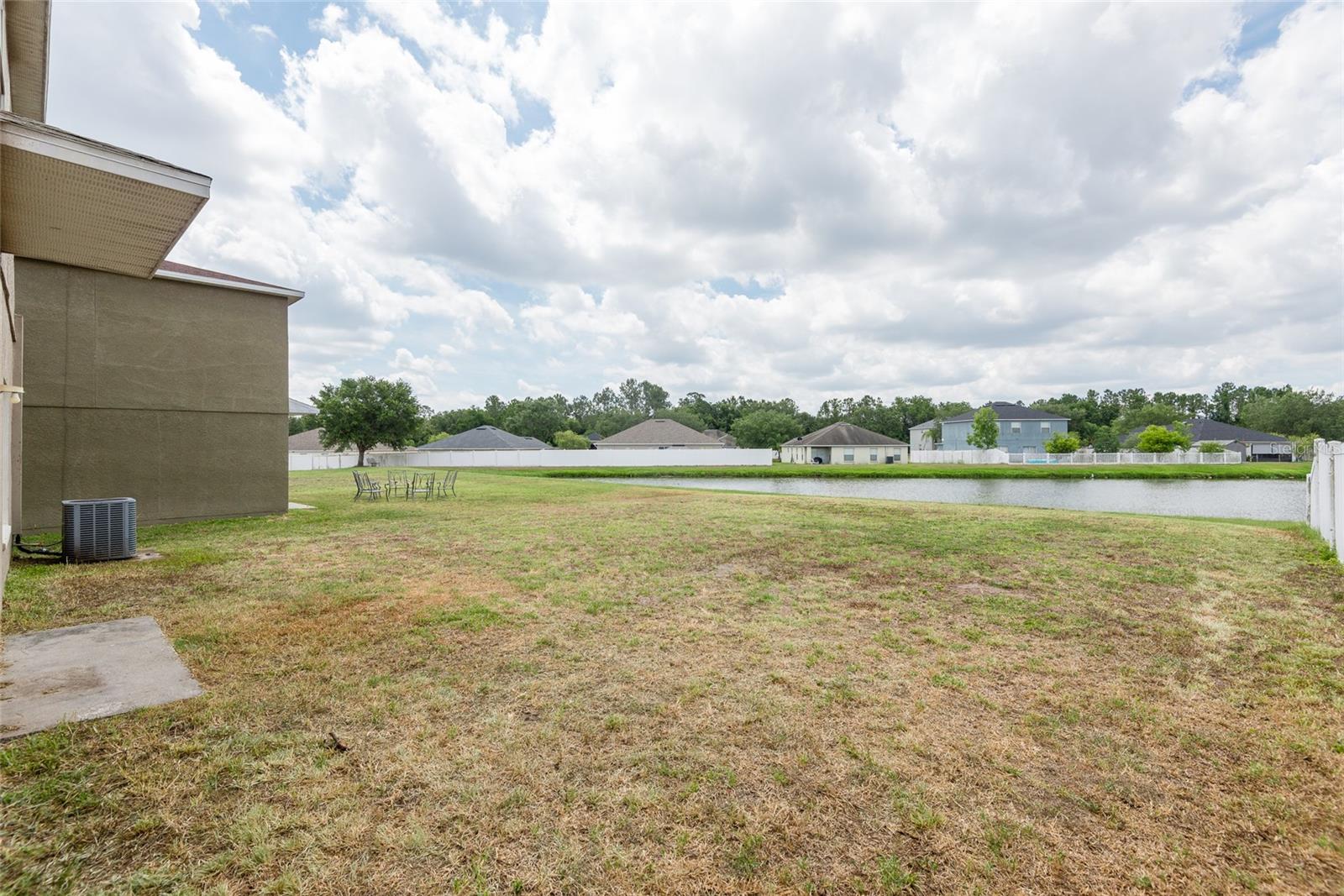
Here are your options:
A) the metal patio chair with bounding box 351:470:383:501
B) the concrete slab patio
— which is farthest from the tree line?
the concrete slab patio

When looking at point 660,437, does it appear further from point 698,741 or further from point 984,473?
point 698,741

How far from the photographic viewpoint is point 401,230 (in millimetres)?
20797

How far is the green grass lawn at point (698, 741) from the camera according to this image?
2.03 meters

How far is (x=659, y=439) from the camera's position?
53500mm

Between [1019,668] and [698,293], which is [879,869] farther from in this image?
[698,293]

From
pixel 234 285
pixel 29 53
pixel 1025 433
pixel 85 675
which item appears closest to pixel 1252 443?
pixel 1025 433

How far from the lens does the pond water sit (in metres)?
17.4

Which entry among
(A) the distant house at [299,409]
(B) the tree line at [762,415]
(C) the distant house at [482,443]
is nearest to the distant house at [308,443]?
(B) the tree line at [762,415]

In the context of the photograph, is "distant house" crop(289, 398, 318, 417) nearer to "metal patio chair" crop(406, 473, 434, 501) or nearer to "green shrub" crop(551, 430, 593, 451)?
"metal patio chair" crop(406, 473, 434, 501)

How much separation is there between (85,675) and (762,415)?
65.4m

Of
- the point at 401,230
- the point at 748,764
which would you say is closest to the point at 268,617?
the point at 748,764

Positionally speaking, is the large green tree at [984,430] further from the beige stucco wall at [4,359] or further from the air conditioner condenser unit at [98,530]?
the beige stucco wall at [4,359]

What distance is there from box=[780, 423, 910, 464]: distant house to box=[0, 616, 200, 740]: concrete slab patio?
55476mm

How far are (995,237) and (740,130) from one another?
12328 millimetres
